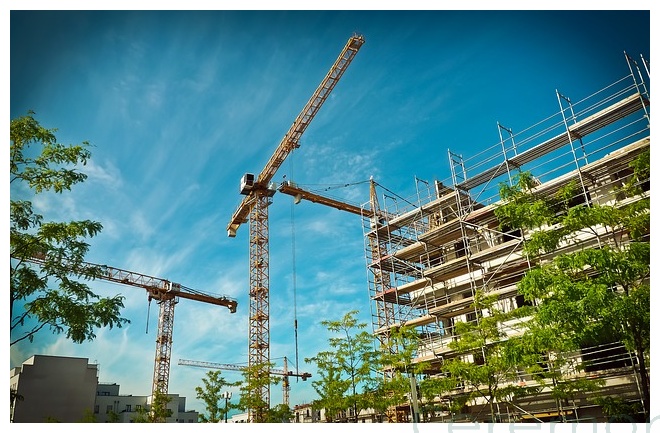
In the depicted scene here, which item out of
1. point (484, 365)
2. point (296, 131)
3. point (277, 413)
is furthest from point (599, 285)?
point (296, 131)

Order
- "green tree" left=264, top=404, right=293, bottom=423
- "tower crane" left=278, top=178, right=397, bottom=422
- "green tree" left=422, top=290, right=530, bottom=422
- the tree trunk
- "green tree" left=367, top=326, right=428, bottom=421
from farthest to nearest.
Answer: "tower crane" left=278, top=178, right=397, bottom=422
"green tree" left=264, top=404, right=293, bottom=423
"green tree" left=367, top=326, right=428, bottom=421
"green tree" left=422, top=290, right=530, bottom=422
the tree trunk

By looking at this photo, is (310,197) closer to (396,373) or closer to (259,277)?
(259,277)

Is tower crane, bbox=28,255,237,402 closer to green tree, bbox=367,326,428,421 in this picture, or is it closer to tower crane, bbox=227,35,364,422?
tower crane, bbox=227,35,364,422

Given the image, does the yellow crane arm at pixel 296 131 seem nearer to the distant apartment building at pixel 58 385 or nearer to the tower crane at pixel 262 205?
the tower crane at pixel 262 205

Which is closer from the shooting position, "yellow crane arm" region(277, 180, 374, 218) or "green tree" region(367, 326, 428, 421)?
"green tree" region(367, 326, 428, 421)

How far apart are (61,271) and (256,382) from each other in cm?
1380

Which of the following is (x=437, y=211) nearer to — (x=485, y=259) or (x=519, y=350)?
(x=485, y=259)

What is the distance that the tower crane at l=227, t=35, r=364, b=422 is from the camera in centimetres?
3875

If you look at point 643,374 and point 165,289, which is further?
point 165,289

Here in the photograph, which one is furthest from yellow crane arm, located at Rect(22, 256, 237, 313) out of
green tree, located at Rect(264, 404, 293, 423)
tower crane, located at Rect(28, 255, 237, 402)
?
green tree, located at Rect(264, 404, 293, 423)

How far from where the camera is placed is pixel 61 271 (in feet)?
36.4

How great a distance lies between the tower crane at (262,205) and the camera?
3875 centimetres

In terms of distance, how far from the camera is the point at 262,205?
149 ft

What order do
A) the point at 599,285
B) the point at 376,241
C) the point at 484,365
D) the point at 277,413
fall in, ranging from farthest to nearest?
1. the point at 376,241
2. the point at 277,413
3. the point at 484,365
4. the point at 599,285
